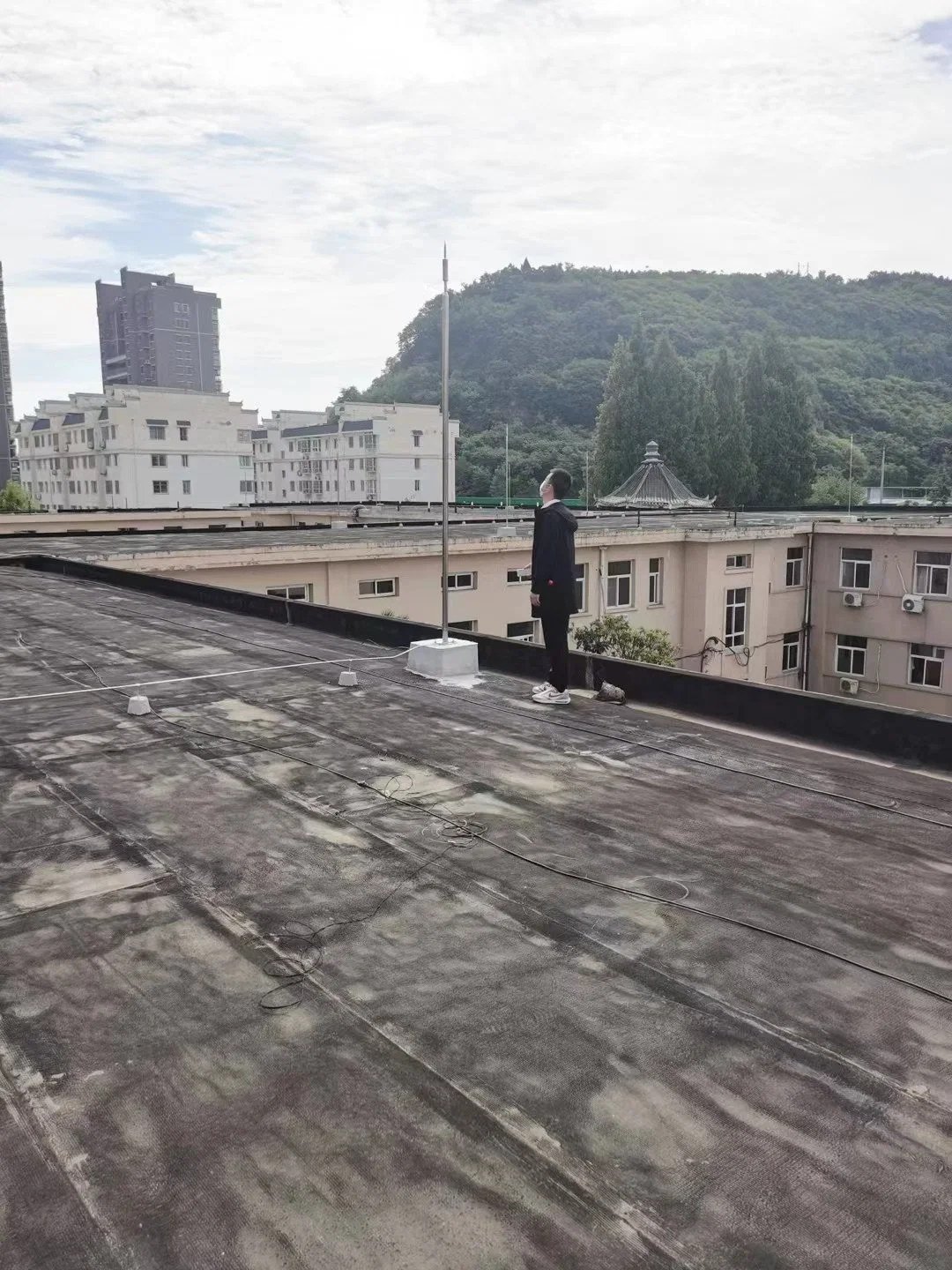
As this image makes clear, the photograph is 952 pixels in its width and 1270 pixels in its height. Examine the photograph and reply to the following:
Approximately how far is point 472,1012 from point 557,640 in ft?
13.7

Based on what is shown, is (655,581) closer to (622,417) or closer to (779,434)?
(622,417)

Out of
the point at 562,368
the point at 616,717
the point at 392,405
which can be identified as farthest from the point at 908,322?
the point at 616,717

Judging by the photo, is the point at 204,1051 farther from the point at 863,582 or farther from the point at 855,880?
the point at 863,582

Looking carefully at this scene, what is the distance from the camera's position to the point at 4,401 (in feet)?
238

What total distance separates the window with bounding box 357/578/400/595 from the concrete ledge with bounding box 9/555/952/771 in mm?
11809

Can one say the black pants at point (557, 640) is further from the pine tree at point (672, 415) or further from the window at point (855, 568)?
the pine tree at point (672, 415)

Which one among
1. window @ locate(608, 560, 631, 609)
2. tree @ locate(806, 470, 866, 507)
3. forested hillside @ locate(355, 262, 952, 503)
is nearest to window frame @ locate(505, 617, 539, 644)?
window @ locate(608, 560, 631, 609)

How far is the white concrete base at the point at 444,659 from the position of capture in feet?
26.2

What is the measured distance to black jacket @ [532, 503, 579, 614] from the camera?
6902mm

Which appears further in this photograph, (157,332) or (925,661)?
(157,332)

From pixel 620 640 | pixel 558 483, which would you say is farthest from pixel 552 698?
pixel 620 640

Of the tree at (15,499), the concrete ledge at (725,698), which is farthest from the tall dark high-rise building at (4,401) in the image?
the concrete ledge at (725,698)

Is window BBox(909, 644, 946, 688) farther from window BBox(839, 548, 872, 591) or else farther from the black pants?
the black pants

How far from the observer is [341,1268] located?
2.06 meters
